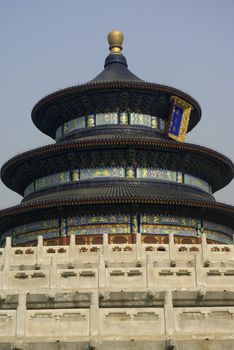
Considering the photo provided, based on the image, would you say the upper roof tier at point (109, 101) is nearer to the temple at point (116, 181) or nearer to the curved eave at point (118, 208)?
the temple at point (116, 181)

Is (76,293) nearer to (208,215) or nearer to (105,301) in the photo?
(105,301)

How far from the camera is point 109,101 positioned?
142 ft

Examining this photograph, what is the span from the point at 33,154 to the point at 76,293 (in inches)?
986

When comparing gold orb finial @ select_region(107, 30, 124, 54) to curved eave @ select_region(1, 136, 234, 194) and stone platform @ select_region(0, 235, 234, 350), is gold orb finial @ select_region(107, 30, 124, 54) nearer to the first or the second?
curved eave @ select_region(1, 136, 234, 194)

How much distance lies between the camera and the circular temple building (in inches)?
1485

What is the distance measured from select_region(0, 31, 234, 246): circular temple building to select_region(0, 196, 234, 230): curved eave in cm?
5

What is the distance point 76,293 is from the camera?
15.9 metres

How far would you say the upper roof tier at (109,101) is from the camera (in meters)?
42.5

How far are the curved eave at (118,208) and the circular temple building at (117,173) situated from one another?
0.05m

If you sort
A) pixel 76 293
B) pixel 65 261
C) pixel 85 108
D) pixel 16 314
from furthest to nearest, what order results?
pixel 85 108 → pixel 65 261 → pixel 76 293 → pixel 16 314

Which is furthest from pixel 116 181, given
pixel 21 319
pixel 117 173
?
pixel 21 319

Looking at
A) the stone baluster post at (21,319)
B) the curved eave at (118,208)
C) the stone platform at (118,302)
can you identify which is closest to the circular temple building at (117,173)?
the curved eave at (118,208)

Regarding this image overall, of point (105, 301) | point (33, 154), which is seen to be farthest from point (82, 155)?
point (105, 301)

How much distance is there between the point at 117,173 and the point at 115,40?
13.0 meters
